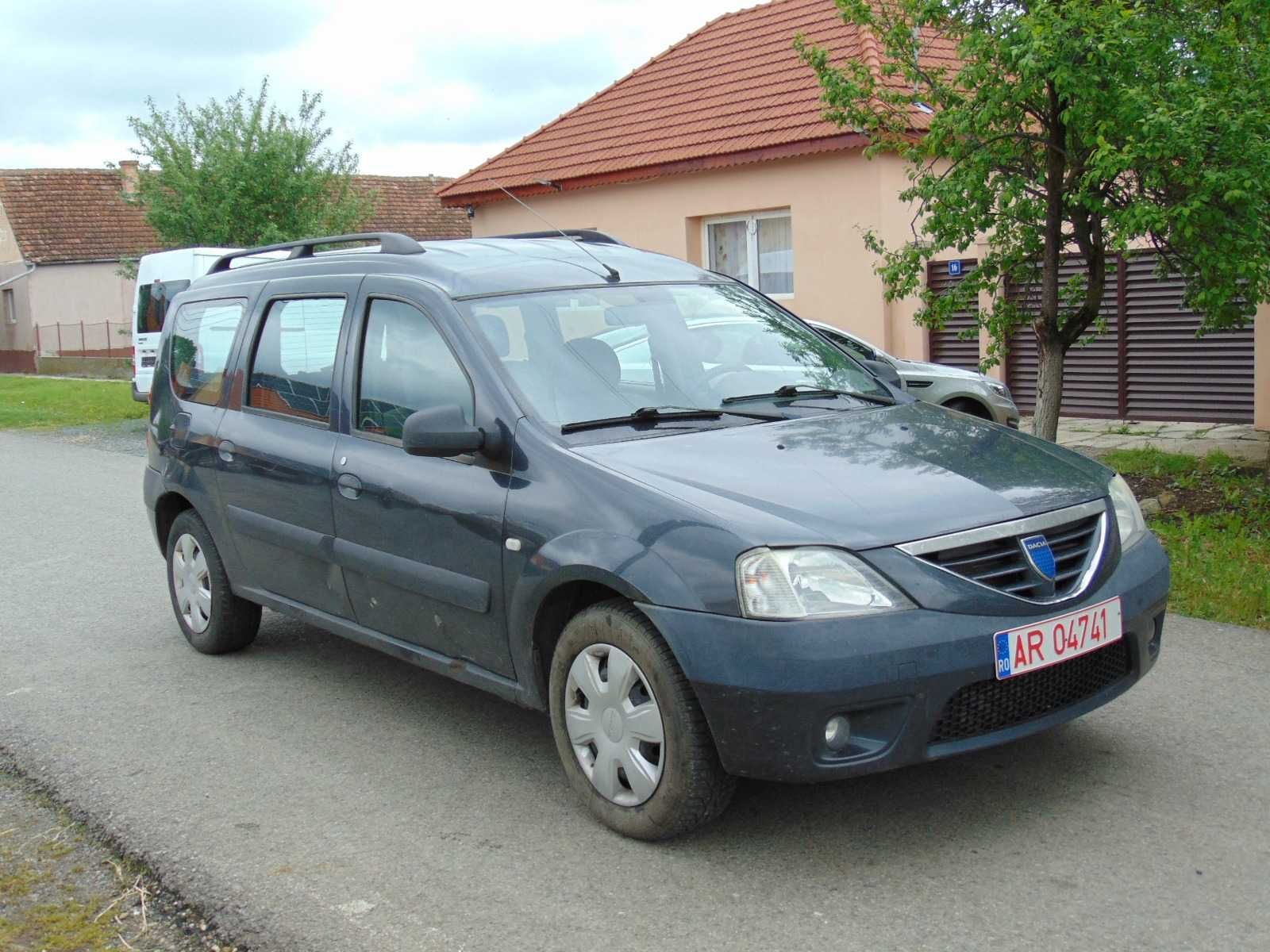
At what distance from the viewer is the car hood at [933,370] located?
40.5ft

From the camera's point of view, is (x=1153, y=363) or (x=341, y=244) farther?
(x=1153, y=363)

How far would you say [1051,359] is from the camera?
9859mm

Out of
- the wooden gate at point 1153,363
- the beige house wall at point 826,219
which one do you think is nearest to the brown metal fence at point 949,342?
the beige house wall at point 826,219

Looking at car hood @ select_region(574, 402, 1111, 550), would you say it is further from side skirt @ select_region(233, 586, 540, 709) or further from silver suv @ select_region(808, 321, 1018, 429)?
silver suv @ select_region(808, 321, 1018, 429)

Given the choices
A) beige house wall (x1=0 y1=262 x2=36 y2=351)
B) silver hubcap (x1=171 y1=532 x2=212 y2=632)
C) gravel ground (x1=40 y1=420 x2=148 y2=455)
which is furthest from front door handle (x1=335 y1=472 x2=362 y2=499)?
beige house wall (x1=0 y1=262 x2=36 y2=351)

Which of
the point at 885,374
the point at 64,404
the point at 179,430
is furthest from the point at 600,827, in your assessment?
the point at 64,404

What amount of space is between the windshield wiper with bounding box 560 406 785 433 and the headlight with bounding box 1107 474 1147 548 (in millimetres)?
1130

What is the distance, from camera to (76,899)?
13.0 ft

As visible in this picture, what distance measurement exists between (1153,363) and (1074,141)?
6605 millimetres

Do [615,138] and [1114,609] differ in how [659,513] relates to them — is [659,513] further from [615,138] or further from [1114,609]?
[615,138]

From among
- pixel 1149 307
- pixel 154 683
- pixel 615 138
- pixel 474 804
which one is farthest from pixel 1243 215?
pixel 615 138

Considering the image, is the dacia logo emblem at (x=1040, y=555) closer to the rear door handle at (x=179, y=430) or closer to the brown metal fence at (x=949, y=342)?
the rear door handle at (x=179, y=430)

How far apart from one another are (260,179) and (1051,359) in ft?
64.0

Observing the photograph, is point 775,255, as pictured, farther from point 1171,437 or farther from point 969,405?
point 1171,437
